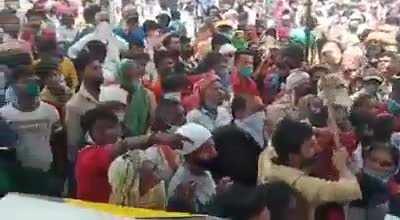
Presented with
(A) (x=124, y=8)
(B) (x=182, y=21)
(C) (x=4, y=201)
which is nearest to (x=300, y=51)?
(B) (x=182, y=21)

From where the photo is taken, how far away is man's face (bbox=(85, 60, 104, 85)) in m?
3.20

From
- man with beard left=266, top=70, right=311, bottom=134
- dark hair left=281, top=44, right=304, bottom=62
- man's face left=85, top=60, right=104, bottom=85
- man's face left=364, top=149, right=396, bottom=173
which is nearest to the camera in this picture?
man's face left=364, top=149, right=396, bottom=173

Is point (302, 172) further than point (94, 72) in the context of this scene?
No

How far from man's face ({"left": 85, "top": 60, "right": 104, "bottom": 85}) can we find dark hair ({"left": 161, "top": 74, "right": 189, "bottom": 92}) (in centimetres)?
24

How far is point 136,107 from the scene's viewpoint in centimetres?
314

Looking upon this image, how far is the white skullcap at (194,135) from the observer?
8.89 feet

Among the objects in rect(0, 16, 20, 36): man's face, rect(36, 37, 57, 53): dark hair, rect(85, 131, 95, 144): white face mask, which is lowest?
rect(85, 131, 95, 144): white face mask

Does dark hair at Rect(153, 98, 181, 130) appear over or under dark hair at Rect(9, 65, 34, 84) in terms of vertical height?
under

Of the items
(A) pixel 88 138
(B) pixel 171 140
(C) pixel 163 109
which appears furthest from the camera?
(C) pixel 163 109

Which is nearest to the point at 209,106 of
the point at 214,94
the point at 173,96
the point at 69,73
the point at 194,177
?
the point at 214,94

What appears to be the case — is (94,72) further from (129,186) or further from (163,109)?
(129,186)

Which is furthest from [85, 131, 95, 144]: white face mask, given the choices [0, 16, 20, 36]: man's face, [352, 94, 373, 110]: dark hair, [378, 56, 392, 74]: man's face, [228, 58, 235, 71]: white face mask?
[378, 56, 392, 74]: man's face

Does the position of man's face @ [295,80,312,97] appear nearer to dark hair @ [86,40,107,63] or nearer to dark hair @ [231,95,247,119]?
dark hair @ [231,95,247,119]

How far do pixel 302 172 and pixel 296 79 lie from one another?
0.60m
